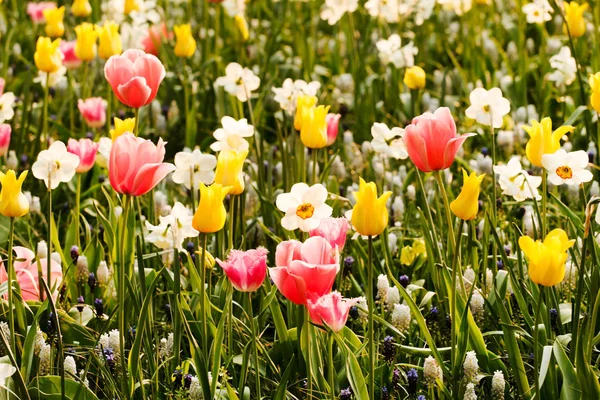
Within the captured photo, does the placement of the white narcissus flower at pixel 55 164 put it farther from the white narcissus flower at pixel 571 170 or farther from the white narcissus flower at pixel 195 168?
the white narcissus flower at pixel 571 170

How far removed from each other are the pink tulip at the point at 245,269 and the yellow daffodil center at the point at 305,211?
23 cm

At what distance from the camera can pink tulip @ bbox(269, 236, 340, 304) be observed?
6.05ft

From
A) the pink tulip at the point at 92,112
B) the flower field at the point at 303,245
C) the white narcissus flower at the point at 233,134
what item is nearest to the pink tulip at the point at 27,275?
the flower field at the point at 303,245

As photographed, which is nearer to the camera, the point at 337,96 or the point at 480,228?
the point at 480,228

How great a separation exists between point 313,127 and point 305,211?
1.75 ft

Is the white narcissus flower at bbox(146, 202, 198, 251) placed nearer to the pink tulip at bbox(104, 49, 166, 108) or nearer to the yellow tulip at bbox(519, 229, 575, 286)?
the pink tulip at bbox(104, 49, 166, 108)

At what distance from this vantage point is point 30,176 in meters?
3.77

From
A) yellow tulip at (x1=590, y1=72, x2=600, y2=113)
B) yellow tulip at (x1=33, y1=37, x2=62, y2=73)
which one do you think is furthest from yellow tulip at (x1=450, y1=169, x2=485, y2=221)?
yellow tulip at (x1=33, y1=37, x2=62, y2=73)

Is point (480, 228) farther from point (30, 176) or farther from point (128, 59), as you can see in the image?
point (30, 176)

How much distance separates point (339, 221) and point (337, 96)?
8.52 feet

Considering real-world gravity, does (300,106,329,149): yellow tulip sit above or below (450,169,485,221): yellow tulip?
above

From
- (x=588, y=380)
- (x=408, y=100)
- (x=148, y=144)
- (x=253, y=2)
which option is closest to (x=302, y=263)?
(x=148, y=144)

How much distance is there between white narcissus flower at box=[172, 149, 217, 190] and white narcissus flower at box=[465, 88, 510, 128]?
0.70 m

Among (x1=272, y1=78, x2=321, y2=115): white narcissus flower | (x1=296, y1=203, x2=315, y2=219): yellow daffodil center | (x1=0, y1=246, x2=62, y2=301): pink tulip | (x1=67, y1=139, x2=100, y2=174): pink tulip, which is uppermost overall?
(x1=272, y1=78, x2=321, y2=115): white narcissus flower
